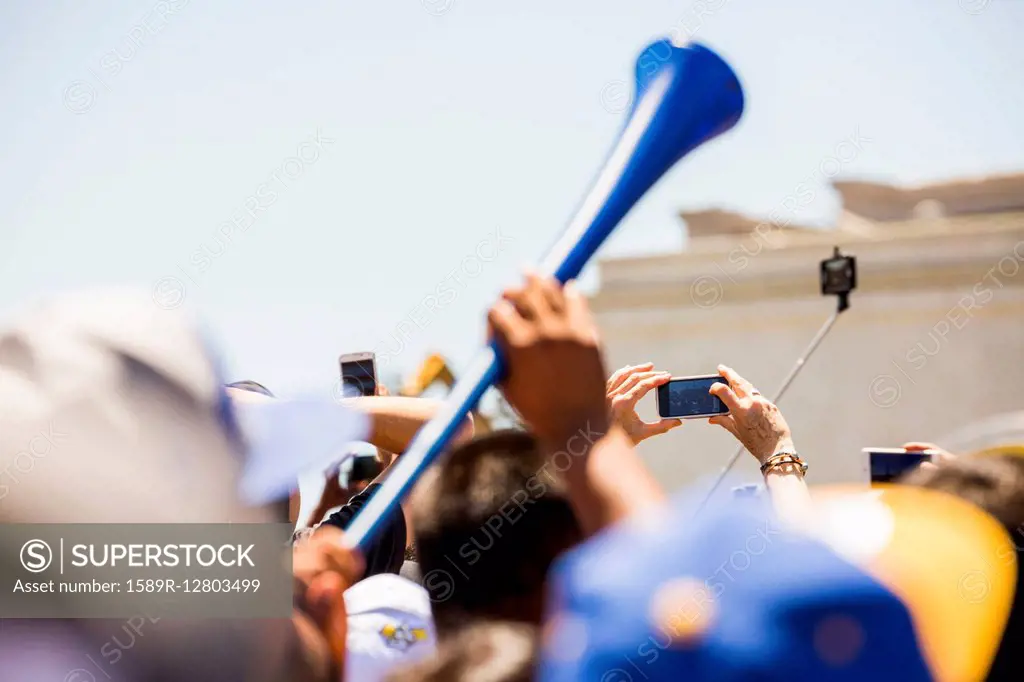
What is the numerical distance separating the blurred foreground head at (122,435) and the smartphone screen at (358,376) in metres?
1.48

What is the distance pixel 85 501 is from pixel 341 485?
7.09 ft

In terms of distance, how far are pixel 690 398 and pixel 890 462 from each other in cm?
97

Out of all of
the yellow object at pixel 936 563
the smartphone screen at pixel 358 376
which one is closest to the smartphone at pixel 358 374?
the smartphone screen at pixel 358 376

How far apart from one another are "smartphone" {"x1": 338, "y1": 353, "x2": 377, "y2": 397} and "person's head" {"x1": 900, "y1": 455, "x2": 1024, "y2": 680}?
1.16m

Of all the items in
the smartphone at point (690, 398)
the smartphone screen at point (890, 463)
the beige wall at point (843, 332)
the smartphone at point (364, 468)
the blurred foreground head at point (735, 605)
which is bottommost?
the beige wall at point (843, 332)

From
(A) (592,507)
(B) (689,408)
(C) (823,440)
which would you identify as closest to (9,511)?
(A) (592,507)

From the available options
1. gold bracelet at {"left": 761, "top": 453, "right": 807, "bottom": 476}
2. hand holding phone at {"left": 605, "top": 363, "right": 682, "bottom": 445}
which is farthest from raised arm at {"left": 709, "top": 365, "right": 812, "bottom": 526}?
hand holding phone at {"left": 605, "top": 363, "right": 682, "bottom": 445}

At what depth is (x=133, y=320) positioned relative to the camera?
889 mm

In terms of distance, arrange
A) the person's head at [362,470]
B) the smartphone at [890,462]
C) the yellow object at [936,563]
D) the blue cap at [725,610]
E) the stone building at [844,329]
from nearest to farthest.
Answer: the blue cap at [725,610] → the yellow object at [936,563] → the smartphone at [890,462] → the person's head at [362,470] → the stone building at [844,329]

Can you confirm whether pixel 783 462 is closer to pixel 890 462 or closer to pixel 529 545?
pixel 529 545

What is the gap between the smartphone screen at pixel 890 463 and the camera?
2909 mm

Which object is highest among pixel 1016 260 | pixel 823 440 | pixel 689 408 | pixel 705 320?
pixel 689 408

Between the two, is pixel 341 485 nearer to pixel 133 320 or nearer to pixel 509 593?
pixel 509 593

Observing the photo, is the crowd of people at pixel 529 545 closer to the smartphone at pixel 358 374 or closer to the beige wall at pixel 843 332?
the smartphone at pixel 358 374
